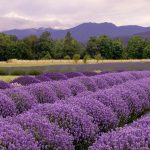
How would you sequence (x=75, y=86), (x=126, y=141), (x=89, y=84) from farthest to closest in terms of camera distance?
(x=89, y=84), (x=75, y=86), (x=126, y=141)

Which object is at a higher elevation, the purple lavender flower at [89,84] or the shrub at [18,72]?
the purple lavender flower at [89,84]

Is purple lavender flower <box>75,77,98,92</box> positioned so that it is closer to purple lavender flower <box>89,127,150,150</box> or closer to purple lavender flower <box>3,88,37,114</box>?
purple lavender flower <box>3,88,37,114</box>

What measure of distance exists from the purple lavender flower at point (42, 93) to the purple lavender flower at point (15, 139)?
16.5ft

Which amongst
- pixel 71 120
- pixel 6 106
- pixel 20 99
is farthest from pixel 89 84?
pixel 71 120

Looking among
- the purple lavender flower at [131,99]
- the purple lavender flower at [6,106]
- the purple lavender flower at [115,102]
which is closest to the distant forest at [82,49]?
the purple lavender flower at [131,99]

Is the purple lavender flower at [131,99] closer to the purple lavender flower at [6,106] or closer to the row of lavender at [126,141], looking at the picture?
the purple lavender flower at [6,106]

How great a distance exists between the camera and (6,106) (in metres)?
8.56

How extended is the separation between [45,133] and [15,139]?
2.53 feet

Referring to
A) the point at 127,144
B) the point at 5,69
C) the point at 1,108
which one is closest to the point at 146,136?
the point at 127,144

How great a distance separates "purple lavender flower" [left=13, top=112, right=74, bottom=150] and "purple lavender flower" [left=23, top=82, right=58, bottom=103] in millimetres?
4395

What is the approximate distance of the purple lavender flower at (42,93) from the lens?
418 inches

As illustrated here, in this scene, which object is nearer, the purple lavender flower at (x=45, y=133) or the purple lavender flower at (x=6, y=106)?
the purple lavender flower at (x=45, y=133)

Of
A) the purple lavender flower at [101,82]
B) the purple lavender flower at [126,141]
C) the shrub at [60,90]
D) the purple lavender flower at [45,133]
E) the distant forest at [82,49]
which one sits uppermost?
the purple lavender flower at [126,141]

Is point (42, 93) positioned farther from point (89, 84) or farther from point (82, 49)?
point (82, 49)
